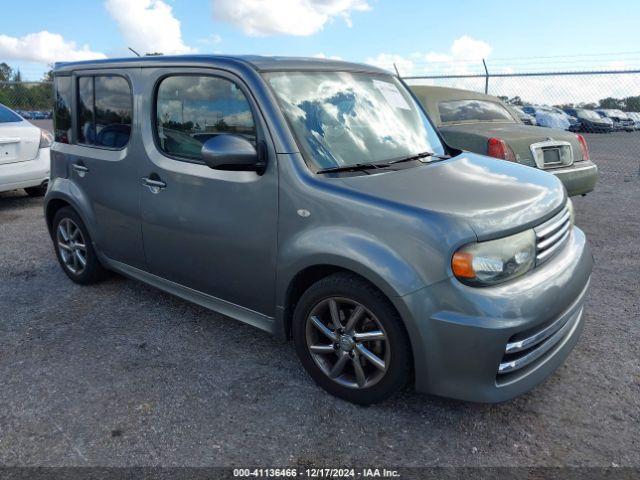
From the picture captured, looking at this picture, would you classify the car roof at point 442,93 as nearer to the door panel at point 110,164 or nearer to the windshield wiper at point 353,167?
the door panel at point 110,164

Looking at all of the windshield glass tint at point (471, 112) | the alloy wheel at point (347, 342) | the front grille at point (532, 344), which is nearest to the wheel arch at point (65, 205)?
the alloy wheel at point (347, 342)

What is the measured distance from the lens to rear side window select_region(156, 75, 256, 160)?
3.05 meters

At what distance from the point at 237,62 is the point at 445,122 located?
14.1 ft

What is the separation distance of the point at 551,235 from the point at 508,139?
358 centimetres

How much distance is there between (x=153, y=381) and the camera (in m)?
3.07

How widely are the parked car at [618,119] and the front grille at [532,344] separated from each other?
30432 mm

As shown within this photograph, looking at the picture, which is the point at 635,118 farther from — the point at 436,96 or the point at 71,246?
the point at 71,246

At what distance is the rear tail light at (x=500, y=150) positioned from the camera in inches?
233

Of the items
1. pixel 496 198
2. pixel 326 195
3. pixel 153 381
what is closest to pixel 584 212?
pixel 496 198

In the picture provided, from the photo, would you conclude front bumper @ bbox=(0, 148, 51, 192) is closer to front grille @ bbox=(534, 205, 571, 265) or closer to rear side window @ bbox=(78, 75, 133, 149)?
rear side window @ bbox=(78, 75, 133, 149)

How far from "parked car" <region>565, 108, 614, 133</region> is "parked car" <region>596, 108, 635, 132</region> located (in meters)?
1.02

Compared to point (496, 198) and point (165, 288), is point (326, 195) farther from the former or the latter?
point (165, 288)

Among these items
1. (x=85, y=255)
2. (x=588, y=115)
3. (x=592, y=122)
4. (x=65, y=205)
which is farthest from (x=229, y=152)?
(x=588, y=115)

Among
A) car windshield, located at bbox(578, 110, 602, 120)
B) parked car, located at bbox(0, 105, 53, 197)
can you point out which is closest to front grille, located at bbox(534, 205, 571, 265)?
parked car, located at bbox(0, 105, 53, 197)
